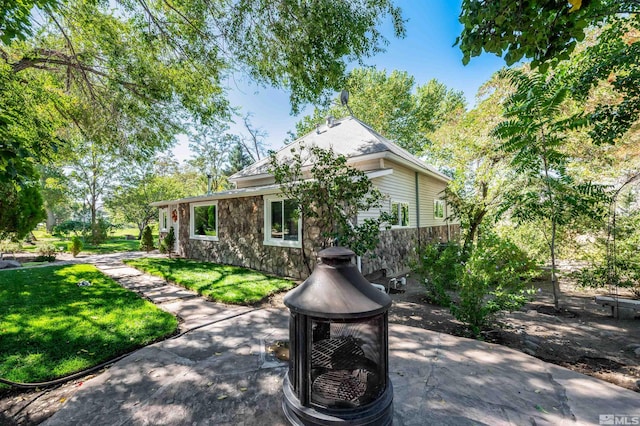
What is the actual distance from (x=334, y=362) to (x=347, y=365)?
5.0 inches

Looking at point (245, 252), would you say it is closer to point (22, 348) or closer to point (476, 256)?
point (22, 348)

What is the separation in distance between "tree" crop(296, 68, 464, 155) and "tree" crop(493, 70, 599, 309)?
17031 millimetres

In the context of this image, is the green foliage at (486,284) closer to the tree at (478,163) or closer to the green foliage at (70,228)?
the tree at (478,163)

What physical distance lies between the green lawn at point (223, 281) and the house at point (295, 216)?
0.78 m

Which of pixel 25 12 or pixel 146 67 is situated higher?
pixel 146 67

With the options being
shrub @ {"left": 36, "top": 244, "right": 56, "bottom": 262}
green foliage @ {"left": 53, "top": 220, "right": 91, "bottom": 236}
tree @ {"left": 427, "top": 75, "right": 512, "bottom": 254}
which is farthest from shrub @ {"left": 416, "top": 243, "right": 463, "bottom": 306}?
green foliage @ {"left": 53, "top": 220, "right": 91, "bottom": 236}

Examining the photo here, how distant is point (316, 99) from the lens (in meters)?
7.39

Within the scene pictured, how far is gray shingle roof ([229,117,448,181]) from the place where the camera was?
8539 millimetres

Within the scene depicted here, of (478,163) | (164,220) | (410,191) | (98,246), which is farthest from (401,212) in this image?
(98,246)

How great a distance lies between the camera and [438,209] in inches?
510

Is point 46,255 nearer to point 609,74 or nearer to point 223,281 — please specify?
point 223,281

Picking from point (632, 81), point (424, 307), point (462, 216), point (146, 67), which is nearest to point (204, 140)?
point (146, 67)

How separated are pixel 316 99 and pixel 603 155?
8.42m

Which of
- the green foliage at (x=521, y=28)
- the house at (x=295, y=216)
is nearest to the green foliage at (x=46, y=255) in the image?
the house at (x=295, y=216)
